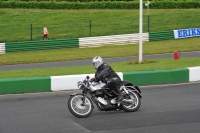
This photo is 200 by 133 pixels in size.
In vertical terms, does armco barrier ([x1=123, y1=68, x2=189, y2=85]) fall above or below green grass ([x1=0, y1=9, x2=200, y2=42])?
below

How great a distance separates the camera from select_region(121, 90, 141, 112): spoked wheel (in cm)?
1132

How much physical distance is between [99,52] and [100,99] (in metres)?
19.8

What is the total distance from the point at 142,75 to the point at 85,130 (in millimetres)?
6434

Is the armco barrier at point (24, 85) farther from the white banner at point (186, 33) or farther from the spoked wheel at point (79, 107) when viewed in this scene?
the white banner at point (186, 33)

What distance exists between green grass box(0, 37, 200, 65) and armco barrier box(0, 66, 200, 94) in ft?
42.9

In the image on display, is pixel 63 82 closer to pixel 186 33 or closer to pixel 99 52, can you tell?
pixel 99 52

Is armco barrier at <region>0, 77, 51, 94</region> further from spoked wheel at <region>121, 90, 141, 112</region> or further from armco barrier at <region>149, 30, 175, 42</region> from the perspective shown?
armco barrier at <region>149, 30, 175, 42</region>

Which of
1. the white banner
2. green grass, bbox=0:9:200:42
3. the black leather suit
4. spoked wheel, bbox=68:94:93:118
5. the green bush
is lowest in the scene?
spoked wheel, bbox=68:94:93:118

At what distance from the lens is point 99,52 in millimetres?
30797

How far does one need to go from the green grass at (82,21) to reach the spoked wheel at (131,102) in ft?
88.3

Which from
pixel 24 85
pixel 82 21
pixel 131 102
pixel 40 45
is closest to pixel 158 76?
pixel 24 85

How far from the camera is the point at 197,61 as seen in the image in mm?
20031

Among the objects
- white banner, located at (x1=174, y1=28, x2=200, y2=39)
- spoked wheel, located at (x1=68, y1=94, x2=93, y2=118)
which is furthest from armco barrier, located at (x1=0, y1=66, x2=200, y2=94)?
white banner, located at (x1=174, y1=28, x2=200, y2=39)

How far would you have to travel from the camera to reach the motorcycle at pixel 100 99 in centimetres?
1084
